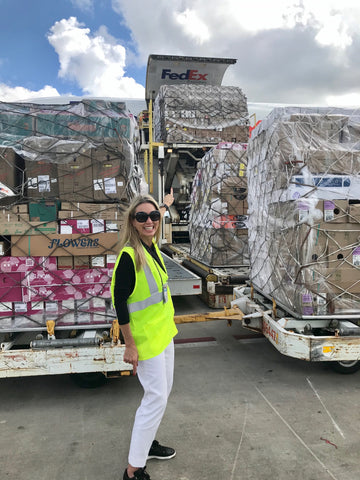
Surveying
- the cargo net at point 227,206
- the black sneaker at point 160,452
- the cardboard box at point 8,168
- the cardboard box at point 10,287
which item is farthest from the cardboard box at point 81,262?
the cargo net at point 227,206

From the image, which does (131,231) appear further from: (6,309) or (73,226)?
(6,309)

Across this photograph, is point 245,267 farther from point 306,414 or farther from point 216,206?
point 306,414

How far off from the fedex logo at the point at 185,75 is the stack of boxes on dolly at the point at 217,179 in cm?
246

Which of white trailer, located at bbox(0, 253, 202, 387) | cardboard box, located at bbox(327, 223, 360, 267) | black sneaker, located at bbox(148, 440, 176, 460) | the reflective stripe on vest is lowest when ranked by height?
black sneaker, located at bbox(148, 440, 176, 460)

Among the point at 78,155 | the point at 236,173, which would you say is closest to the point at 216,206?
the point at 236,173

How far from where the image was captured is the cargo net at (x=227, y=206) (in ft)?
22.0

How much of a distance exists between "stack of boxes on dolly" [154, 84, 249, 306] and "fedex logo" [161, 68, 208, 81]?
246cm

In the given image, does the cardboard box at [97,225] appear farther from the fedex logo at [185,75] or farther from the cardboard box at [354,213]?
the fedex logo at [185,75]

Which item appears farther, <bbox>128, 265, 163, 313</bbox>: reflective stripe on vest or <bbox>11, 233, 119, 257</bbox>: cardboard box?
<bbox>11, 233, 119, 257</bbox>: cardboard box

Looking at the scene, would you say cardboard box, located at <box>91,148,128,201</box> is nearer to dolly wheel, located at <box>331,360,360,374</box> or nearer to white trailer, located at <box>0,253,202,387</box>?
white trailer, located at <box>0,253,202,387</box>

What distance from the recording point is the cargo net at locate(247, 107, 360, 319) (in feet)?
11.2

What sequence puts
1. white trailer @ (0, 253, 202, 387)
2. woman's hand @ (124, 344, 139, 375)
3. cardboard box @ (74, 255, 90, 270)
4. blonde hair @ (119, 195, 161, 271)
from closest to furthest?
1. woman's hand @ (124, 344, 139, 375)
2. blonde hair @ (119, 195, 161, 271)
3. white trailer @ (0, 253, 202, 387)
4. cardboard box @ (74, 255, 90, 270)

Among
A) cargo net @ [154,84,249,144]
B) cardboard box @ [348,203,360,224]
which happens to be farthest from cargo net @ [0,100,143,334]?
cargo net @ [154,84,249,144]

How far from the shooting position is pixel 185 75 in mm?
12828
